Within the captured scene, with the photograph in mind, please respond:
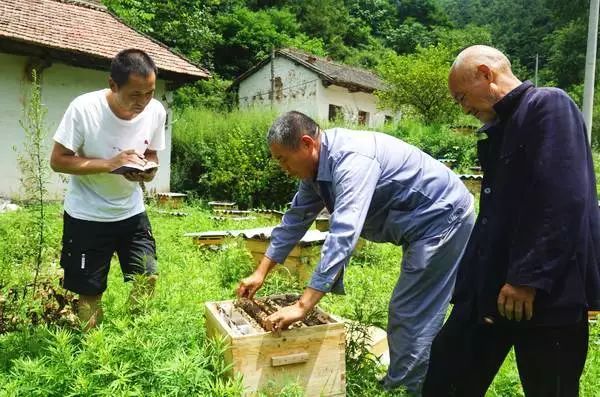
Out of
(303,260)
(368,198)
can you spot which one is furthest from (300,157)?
(303,260)

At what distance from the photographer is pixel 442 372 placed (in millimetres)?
2586

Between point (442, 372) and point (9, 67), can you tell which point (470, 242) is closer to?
point (442, 372)

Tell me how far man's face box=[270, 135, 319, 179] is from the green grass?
1.01 m

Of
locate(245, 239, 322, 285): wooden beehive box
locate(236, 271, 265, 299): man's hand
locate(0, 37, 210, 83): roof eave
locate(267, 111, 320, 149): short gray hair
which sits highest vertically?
locate(0, 37, 210, 83): roof eave

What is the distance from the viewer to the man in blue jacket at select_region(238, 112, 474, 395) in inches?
112

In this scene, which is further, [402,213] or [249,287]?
[249,287]

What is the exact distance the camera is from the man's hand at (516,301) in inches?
81.0

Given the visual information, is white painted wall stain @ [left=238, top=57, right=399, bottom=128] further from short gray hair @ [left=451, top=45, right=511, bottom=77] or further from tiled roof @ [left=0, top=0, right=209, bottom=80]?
short gray hair @ [left=451, top=45, right=511, bottom=77]

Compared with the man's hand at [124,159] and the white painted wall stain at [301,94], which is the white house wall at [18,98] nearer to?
the man's hand at [124,159]

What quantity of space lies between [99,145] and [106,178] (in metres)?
0.21

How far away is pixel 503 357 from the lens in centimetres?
248

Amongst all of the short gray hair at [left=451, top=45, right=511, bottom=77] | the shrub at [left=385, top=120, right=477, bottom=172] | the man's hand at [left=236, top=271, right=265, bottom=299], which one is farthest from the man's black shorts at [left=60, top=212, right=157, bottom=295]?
the shrub at [left=385, top=120, right=477, bottom=172]

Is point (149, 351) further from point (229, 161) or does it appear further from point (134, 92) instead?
point (229, 161)

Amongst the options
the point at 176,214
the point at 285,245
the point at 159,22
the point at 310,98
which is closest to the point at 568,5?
the point at 310,98
